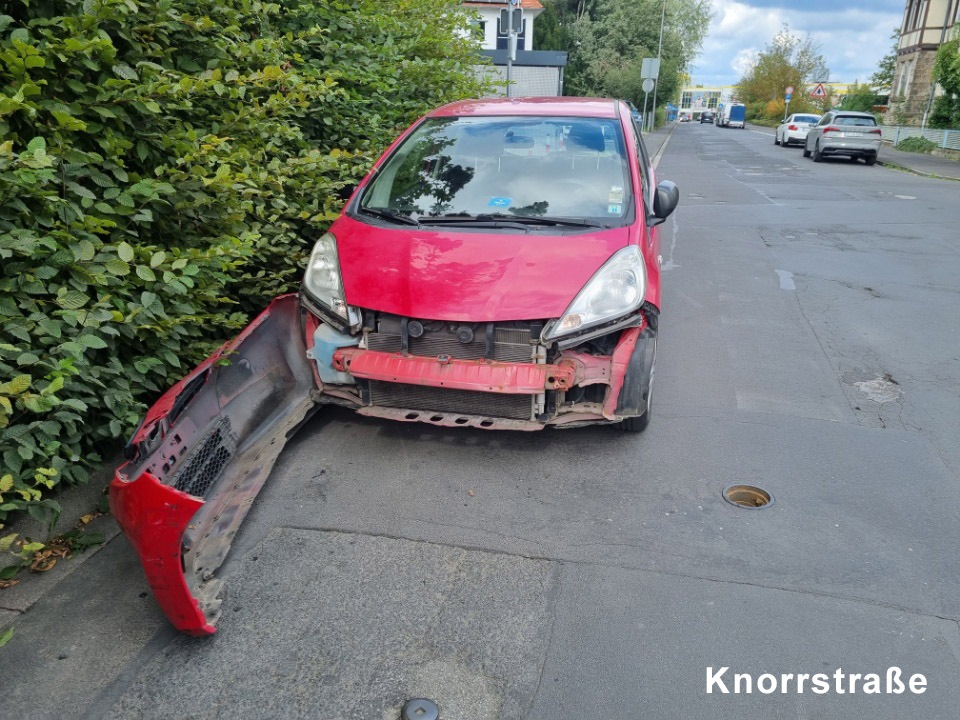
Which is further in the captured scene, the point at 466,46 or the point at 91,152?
the point at 466,46

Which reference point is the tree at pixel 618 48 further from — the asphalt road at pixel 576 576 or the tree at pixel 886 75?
the asphalt road at pixel 576 576

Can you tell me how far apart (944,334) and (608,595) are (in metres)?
5.06

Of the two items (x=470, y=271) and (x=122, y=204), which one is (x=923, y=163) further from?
(x=122, y=204)

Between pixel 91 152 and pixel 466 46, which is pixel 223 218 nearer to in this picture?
pixel 91 152

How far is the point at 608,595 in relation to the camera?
3.00 meters

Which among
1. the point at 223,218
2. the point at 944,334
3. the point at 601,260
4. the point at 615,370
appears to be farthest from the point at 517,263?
the point at 944,334

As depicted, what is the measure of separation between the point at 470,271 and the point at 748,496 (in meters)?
1.93

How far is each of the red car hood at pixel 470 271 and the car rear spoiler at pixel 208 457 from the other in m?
0.61

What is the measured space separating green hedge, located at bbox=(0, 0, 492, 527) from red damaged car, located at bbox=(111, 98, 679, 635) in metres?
0.38

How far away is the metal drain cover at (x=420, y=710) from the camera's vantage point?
2.38m

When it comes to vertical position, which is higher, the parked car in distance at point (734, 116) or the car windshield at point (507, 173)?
the car windshield at point (507, 173)

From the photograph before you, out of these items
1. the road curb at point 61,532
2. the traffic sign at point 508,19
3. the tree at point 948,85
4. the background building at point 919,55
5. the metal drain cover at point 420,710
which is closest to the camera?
the metal drain cover at point 420,710

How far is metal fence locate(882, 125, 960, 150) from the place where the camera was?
2914 cm

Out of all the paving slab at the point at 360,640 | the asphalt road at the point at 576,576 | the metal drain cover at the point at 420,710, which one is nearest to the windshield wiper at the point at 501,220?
the asphalt road at the point at 576,576
